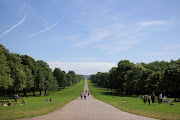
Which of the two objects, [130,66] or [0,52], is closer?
[0,52]

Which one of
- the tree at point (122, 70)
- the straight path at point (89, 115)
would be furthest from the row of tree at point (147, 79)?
the straight path at point (89, 115)

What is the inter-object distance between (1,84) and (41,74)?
1250 inches

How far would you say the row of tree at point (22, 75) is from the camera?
41.0 meters

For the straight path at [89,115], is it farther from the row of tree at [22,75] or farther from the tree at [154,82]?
the tree at [154,82]

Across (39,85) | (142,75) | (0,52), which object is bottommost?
(39,85)

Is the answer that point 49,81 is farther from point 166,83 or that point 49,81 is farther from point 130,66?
point 166,83

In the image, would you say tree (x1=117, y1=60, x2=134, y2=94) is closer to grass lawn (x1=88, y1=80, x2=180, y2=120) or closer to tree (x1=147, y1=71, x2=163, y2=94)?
tree (x1=147, y1=71, x2=163, y2=94)

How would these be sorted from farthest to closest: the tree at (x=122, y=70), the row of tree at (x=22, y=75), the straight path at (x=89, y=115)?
the tree at (x=122, y=70)
the row of tree at (x=22, y=75)
the straight path at (x=89, y=115)

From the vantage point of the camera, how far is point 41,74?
235 ft

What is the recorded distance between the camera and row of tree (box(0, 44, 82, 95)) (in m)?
41.0

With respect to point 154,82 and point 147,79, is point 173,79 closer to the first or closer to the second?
point 154,82

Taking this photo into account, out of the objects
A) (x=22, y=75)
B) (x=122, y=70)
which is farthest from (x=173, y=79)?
(x=22, y=75)

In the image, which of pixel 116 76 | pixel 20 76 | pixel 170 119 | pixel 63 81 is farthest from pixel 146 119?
pixel 63 81

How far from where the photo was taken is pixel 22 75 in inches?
1977
